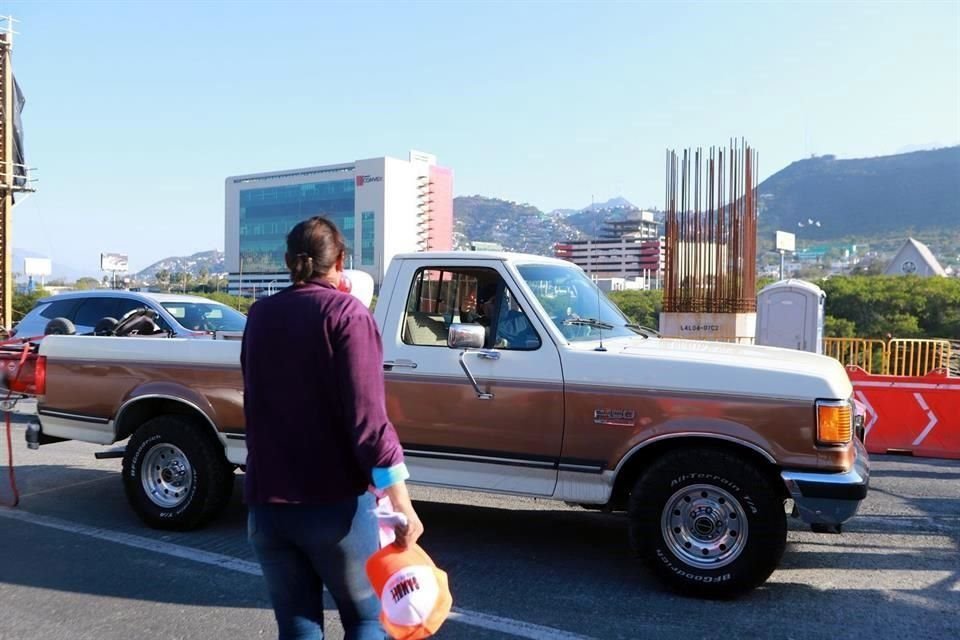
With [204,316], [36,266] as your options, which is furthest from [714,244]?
[36,266]

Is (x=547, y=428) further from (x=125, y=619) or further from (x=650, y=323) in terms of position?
(x=650, y=323)

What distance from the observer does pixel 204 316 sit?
12266 millimetres

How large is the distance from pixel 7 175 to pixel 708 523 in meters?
46.0

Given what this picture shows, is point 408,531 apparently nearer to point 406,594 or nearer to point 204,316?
point 406,594

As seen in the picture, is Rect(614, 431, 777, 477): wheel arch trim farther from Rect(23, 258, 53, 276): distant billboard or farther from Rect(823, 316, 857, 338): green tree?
Rect(23, 258, 53, 276): distant billboard

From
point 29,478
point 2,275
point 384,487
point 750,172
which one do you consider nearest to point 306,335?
point 384,487

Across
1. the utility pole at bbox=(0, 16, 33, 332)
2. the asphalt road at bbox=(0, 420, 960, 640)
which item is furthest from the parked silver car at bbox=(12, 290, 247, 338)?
the utility pole at bbox=(0, 16, 33, 332)

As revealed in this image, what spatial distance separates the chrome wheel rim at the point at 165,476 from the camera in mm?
5977

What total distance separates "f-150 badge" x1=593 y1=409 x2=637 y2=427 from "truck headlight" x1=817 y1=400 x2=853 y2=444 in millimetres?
1018

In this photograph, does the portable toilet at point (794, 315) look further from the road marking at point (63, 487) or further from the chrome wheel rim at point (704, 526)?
the road marking at point (63, 487)

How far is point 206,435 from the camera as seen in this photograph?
5996 mm

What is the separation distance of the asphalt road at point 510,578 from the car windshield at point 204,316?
16.0 ft

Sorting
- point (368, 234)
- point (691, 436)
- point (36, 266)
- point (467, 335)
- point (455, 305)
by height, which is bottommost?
point (691, 436)

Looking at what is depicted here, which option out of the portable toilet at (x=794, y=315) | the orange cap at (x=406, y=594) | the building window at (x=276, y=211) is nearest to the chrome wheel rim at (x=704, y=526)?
the orange cap at (x=406, y=594)
